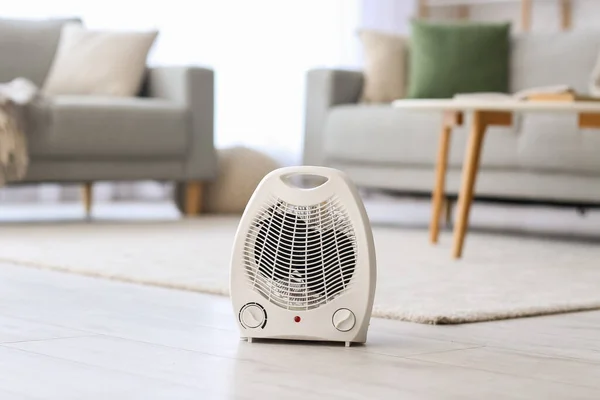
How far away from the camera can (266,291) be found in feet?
5.37

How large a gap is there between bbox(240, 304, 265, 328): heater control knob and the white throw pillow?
2916 millimetres

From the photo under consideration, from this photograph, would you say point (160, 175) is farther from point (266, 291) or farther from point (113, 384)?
point (113, 384)

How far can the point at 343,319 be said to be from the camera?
161 centimetres

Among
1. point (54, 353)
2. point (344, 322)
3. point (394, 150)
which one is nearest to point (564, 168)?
point (394, 150)

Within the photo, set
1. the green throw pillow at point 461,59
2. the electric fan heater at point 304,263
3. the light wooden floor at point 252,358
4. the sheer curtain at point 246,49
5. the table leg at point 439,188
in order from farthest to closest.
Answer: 1. the sheer curtain at point 246,49
2. the green throw pillow at point 461,59
3. the table leg at point 439,188
4. the electric fan heater at point 304,263
5. the light wooden floor at point 252,358

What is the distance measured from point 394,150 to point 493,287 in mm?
1762

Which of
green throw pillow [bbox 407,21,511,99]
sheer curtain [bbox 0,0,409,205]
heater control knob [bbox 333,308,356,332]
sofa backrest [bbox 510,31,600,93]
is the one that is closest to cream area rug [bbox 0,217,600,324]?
heater control knob [bbox 333,308,356,332]

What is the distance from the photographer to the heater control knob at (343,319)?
63.5 inches

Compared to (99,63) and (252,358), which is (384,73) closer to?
(99,63)

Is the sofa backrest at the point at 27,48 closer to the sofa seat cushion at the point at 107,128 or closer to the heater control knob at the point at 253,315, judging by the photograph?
the sofa seat cushion at the point at 107,128

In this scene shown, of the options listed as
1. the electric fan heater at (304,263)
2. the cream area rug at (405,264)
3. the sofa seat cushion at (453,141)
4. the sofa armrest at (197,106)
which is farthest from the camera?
the sofa armrest at (197,106)

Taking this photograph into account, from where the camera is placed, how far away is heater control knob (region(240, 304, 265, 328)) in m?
1.63

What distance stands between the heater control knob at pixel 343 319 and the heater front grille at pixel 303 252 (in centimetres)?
3

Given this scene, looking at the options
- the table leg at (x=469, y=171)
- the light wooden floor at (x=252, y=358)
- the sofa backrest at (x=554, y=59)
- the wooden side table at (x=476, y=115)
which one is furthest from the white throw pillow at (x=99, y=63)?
the light wooden floor at (x=252, y=358)
